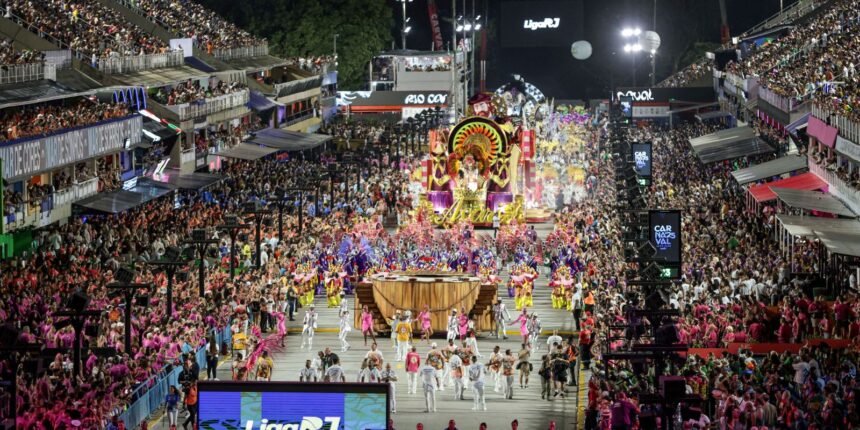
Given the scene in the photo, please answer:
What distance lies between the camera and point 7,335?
938 inches

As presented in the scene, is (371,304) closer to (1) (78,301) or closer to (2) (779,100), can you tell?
(1) (78,301)

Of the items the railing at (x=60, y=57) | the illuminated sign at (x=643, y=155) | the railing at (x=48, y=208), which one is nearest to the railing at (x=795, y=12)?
the illuminated sign at (x=643, y=155)

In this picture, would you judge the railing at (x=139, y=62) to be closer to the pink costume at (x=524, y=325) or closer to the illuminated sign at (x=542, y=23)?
the pink costume at (x=524, y=325)

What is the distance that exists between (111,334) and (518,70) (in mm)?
106034

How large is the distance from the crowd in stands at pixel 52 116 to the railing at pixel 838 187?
23411 mm

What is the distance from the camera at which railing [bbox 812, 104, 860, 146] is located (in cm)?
4372

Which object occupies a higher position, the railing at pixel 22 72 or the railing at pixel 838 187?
the railing at pixel 22 72

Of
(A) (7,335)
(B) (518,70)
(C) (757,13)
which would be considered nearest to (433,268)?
(A) (7,335)

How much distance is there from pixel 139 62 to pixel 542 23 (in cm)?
7322

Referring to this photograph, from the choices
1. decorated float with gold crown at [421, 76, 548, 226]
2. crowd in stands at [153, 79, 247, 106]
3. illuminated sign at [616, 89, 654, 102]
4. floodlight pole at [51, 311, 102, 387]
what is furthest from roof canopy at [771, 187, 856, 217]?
illuminated sign at [616, 89, 654, 102]

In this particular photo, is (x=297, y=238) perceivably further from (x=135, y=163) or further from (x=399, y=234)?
(x=135, y=163)

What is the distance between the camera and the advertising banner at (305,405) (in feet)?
67.0

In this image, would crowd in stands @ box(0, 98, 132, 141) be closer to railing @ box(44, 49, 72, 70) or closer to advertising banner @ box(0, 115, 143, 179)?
advertising banner @ box(0, 115, 143, 179)

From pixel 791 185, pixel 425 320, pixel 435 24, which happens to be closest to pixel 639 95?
pixel 435 24
